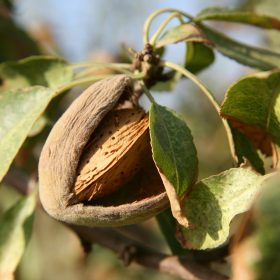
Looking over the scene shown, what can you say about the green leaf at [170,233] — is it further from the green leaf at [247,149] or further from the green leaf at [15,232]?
the green leaf at [15,232]

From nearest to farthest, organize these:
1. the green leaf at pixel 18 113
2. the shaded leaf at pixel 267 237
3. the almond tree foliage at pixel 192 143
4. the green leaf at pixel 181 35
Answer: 1. the shaded leaf at pixel 267 237
2. the almond tree foliage at pixel 192 143
3. the green leaf at pixel 18 113
4. the green leaf at pixel 181 35

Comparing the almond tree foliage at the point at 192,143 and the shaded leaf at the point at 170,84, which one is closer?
the almond tree foliage at the point at 192,143

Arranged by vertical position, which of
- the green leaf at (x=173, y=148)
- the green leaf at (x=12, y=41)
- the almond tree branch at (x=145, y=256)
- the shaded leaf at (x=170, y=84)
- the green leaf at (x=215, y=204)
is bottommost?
the almond tree branch at (x=145, y=256)

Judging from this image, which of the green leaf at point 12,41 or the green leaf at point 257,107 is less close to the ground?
the green leaf at point 257,107

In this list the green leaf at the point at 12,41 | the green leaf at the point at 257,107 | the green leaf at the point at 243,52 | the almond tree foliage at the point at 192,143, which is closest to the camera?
the almond tree foliage at the point at 192,143

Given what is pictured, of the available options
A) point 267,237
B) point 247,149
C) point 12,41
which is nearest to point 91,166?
point 247,149

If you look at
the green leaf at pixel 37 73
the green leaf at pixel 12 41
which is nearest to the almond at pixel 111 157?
the green leaf at pixel 37 73

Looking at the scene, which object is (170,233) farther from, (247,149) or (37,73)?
(37,73)

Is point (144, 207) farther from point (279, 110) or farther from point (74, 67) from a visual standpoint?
point (74, 67)
